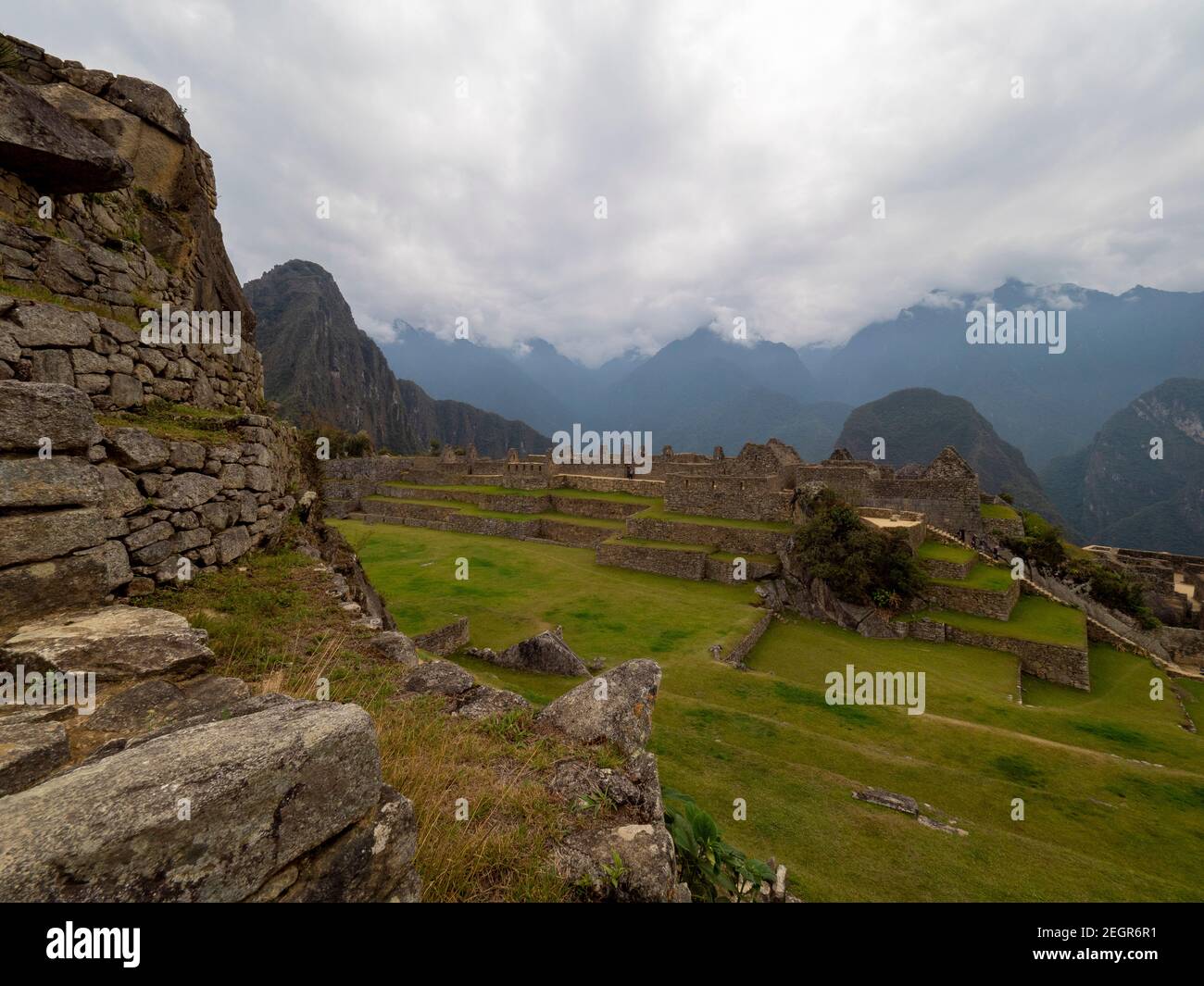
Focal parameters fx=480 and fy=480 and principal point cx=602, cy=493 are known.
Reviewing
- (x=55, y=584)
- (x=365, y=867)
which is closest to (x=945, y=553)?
(x=365, y=867)

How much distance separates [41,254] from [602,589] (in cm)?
1386

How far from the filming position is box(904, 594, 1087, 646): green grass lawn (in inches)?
510

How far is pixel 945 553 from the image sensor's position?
54.2ft

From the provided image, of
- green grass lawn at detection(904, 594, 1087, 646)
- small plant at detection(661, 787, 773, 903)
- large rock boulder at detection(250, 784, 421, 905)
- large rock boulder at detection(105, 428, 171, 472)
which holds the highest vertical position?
large rock boulder at detection(105, 428, 171, 472)

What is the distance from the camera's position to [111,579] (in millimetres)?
4031

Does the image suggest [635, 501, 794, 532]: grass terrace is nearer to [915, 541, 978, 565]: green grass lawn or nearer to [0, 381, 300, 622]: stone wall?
[915, 541, 978, 565]: green grass lawn

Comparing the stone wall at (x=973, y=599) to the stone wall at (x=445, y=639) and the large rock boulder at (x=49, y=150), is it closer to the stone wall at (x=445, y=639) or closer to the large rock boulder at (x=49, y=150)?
the stone wall at (x=445, y=639)

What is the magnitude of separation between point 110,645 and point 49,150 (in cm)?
584

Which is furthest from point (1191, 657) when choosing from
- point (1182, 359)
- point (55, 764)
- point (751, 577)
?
point (1182, 359)

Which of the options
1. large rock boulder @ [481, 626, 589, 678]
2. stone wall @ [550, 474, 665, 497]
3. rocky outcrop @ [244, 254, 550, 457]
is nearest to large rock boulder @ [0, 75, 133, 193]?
large rock boulder @ [481, 626, 589, 678]

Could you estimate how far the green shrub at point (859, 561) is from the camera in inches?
579

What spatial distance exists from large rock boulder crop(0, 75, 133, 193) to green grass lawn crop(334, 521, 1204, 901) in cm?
847
